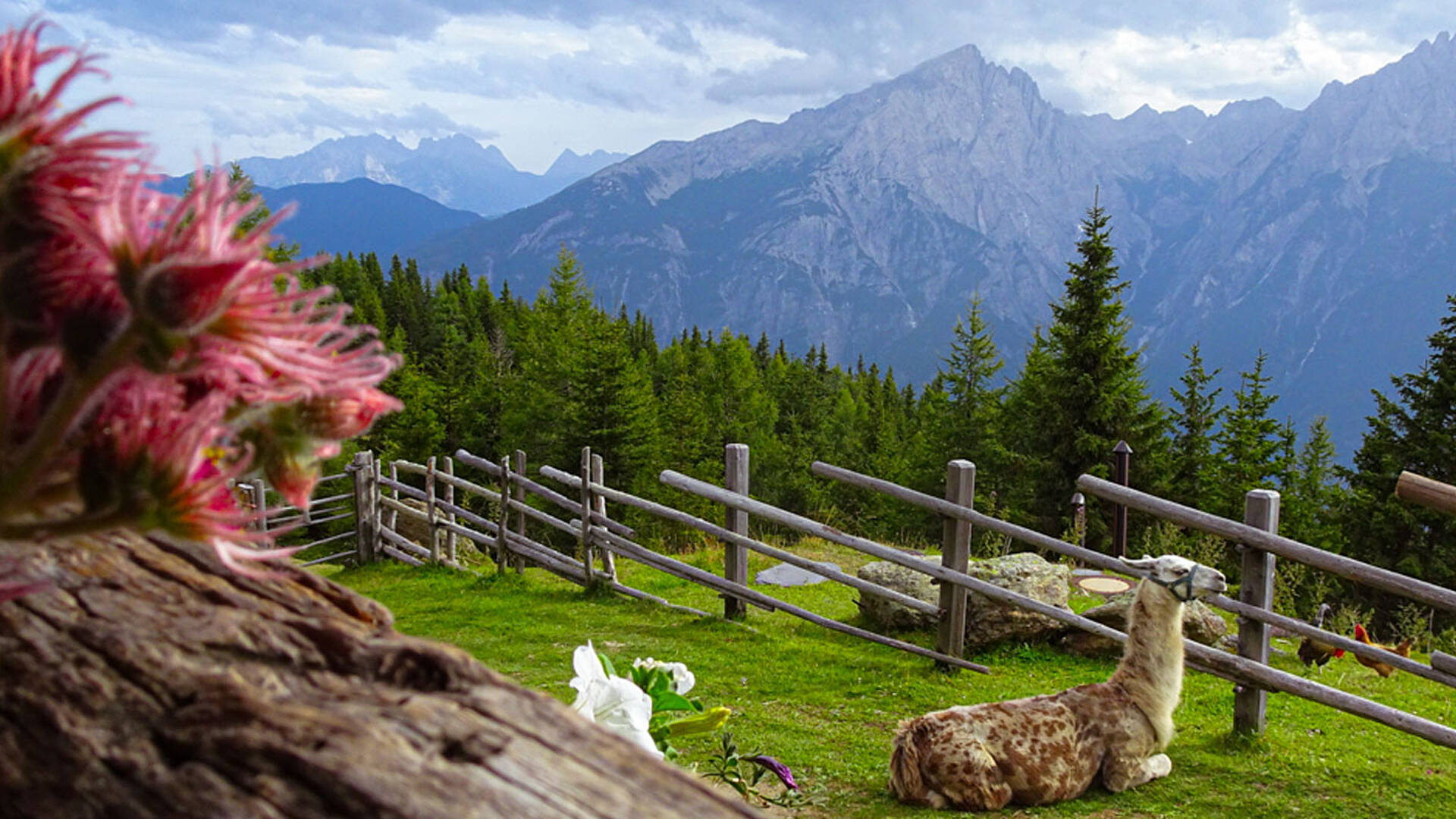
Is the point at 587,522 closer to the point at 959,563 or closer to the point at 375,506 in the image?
the point at 959,563

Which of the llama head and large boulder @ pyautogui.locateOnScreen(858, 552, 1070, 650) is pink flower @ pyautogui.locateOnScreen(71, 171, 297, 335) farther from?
large boulder @ pyautogui.locateOnScreen(858, 552, 1070, 650)

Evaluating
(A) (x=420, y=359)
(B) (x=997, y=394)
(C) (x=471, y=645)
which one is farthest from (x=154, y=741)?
(A) (x=420, y=359)

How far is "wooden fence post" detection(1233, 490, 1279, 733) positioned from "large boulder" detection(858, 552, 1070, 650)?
1.93 meters

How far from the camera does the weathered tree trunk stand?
2.40 feet

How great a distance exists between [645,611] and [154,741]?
933cm

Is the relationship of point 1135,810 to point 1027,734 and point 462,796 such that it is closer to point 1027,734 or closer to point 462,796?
point 1027,734

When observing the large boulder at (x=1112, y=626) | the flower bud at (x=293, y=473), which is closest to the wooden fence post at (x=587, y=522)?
the large boulder at (x=1112, y=626)

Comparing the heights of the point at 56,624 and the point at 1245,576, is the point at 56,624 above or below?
above

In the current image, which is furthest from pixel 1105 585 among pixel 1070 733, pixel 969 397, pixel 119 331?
pixel 969 397

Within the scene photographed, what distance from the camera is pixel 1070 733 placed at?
513cm

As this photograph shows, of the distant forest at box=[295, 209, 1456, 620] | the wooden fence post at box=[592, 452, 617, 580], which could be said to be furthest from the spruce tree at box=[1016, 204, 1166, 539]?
the wooden fence post at box=[592, 452, 617, 580]

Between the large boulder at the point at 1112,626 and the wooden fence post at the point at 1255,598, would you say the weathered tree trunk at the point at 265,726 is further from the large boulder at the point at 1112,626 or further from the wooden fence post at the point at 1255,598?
the large boulder at the point at 1112,626

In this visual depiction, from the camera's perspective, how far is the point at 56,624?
872 mm

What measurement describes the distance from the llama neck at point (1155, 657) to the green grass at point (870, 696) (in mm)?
531
